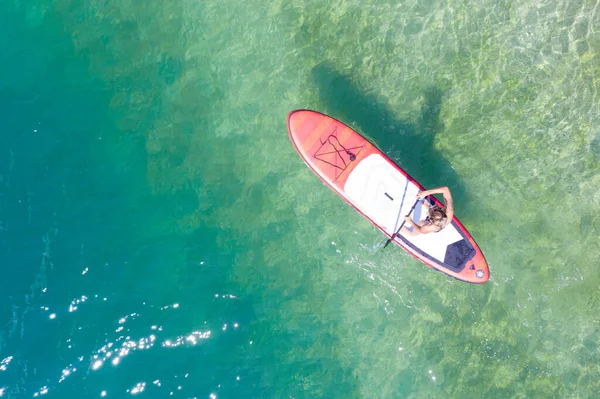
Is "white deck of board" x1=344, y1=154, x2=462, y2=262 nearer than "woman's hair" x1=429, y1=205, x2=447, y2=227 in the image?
No

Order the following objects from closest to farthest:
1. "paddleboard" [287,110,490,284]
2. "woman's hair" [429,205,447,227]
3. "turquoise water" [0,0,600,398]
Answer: "woman's hair" [429,205,447,227]
"paddleboard" [287,110,490,284]
"turquoise water" [0,0,600,398]

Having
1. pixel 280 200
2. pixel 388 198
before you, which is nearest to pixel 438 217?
pixel 388 198

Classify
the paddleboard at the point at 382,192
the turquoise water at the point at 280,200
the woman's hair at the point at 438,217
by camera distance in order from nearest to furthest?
the woman's hair at the point at 438,217
the paddleboard at the point at 382,192
the turquoise water at the point at 280,200

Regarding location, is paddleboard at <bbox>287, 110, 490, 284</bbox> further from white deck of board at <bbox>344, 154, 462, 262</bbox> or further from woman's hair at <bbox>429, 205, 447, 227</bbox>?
woman's hair at <bbox>429, 205, 447, 227</bbox>

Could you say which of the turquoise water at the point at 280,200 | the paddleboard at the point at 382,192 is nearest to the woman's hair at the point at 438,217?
the paddleboard at the point at 382,192

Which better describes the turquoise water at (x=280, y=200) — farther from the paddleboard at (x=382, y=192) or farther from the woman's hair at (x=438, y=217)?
the woman's hair at (x=438, y=217)

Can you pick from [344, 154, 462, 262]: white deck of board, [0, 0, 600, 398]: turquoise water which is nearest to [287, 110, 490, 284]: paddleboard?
[344, 154, 462, 262]: white deck of board
